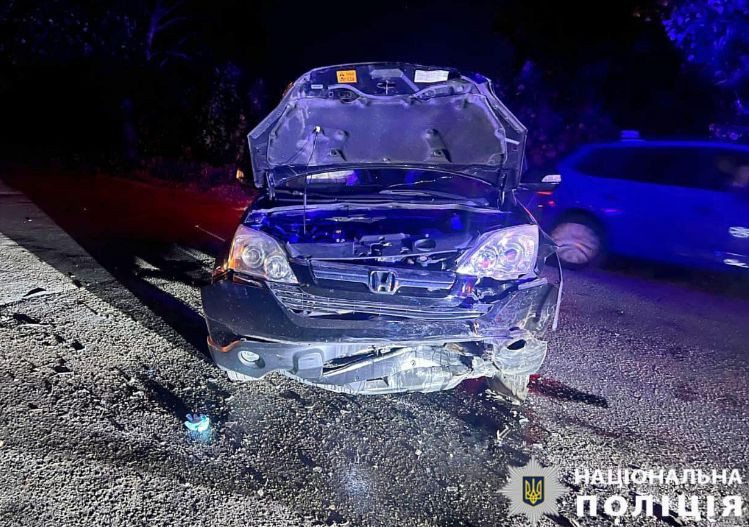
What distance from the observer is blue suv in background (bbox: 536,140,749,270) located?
17.9ft

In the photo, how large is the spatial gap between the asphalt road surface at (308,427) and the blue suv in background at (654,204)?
1.26 metres

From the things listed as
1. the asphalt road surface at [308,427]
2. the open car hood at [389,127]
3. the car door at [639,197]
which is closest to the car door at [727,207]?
the car door at [639,197]

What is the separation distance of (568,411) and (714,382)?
128 cm

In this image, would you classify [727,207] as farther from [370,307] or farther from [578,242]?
[370,307]

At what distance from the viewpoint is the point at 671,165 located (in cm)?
584

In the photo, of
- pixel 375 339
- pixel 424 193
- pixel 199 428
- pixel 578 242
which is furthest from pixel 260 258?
pixel 578 242

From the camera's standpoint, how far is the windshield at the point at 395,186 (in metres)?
3.80

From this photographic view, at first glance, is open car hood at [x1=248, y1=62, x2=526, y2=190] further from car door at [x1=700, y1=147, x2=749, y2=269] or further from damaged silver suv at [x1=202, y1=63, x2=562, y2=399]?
car door at [x1=700, y1=147, x2=749, y2=269]

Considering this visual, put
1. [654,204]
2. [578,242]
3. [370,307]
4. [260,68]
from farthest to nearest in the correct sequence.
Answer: [260,68]
[578,242]
[654,204]
[370,307]

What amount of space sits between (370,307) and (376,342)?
23cm

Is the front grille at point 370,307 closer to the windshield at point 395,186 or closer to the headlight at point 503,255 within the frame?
the headlight at point 503,255

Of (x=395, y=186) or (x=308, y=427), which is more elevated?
(x=395, y=186)

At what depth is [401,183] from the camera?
13.6 feet

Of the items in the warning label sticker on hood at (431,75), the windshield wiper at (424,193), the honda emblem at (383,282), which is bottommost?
the honda emblem at (383,282)
